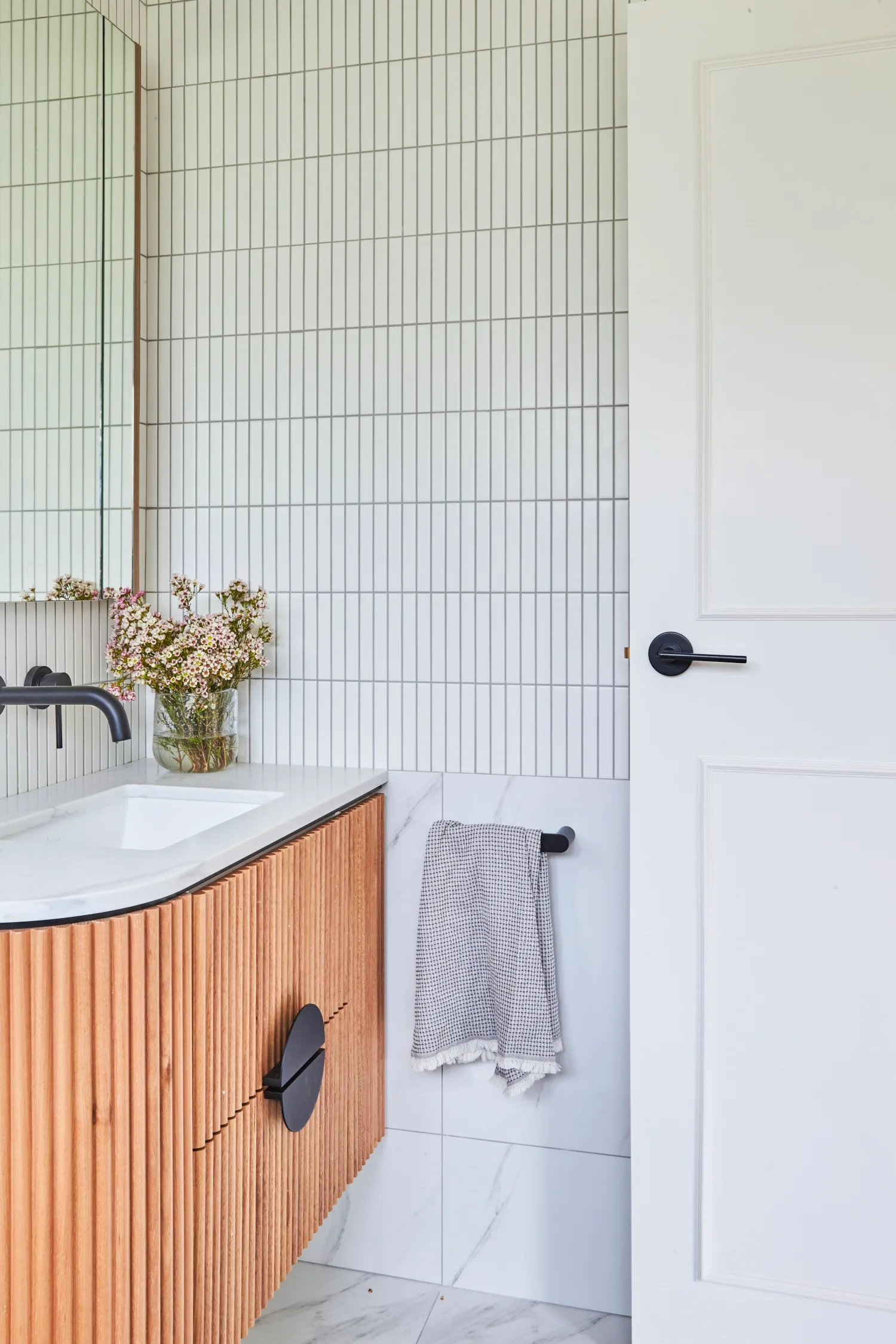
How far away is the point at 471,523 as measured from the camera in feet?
5.58

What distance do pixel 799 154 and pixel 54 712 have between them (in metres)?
1.36

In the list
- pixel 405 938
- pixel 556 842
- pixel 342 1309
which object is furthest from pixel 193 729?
pixel 342 1309

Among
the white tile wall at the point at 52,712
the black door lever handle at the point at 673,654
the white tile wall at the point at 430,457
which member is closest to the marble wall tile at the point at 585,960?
the white tile wall at the point at 430,457

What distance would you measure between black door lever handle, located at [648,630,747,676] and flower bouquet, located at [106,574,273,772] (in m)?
0.65

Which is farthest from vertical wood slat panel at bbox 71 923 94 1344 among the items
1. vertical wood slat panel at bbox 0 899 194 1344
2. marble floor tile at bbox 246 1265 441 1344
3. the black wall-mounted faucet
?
marble floor tile at bbox 246 1265 441 1344

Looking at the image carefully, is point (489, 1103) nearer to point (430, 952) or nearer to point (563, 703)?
point (430, 952)

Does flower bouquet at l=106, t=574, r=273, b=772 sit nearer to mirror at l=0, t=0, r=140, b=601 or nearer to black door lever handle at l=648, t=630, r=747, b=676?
mirror at l=0, t=0, r=140, b=601

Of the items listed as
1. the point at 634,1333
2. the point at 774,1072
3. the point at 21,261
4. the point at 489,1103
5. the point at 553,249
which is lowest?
the point at 634,1333

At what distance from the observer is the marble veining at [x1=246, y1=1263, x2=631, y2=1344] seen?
1631mm

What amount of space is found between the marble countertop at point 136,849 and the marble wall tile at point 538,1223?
675mm

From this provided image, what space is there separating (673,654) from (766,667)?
0.13 m

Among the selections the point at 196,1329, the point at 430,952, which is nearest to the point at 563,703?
the point at 430,952

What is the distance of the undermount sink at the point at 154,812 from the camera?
1.49m

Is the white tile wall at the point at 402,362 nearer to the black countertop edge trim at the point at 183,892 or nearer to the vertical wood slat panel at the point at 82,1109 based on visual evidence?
the black countertop edge trim at the point at 183,892
